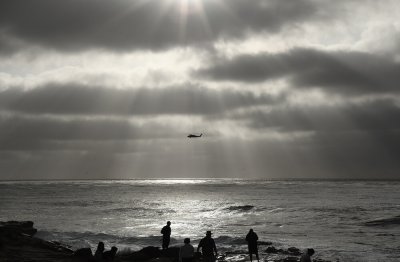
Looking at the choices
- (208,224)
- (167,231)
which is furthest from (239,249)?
(208,224)

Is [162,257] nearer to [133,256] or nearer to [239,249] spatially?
[133,256]

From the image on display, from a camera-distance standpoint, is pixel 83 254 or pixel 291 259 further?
pixel 291 259

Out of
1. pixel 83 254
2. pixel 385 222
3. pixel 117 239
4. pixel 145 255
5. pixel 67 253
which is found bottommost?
pixel 385 222

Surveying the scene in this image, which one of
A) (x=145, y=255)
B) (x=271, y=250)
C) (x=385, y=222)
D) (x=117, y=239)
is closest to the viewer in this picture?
(x=145, y=255)

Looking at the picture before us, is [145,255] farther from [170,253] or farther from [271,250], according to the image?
[271,250]

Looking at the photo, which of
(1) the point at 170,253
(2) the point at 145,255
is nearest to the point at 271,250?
(1) the point at 170,253

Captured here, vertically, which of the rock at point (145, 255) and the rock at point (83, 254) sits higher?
the rock at point (83, 254)

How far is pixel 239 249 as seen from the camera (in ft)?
90.4

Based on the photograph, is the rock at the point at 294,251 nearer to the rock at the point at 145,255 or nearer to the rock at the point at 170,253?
the rock at the point at 170,253

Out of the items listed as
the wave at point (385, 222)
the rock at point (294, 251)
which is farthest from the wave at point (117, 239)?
the wave at point (385, 222)

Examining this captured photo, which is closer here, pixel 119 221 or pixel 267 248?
pixel 267 248

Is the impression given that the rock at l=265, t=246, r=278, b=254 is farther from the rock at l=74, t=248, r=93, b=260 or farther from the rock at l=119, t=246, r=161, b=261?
the rock at l=74, t=248, r=93, b=260

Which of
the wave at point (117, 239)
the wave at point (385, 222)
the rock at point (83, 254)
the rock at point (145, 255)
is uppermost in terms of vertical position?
the rock at point (83, 254)

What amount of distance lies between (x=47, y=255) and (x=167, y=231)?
229 inches
